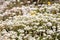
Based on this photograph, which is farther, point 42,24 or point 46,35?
point 42,24

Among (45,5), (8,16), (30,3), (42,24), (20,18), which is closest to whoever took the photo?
(42,24)

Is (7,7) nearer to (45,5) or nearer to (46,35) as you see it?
(45,5)

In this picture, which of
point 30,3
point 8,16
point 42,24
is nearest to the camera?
point 42,24

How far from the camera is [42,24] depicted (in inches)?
219

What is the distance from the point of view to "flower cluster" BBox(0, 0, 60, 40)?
5.15 m

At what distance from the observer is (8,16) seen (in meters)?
6.44

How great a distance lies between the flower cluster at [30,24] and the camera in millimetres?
5148

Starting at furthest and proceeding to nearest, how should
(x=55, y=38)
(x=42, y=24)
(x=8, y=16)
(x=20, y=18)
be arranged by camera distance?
Answer: 1. (x=8, y=16)
2. (x=20, y=18)
3. (x=42, y=24)
4. (x=55, y=38)

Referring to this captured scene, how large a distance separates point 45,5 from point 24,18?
51.6 inches

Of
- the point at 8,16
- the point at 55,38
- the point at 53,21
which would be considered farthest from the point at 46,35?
the point at 8,16

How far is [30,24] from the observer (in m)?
5.57

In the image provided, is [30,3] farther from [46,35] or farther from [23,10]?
[46,35]

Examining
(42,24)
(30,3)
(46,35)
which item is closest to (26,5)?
(30,3)

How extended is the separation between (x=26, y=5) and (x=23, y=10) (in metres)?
0.66
